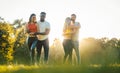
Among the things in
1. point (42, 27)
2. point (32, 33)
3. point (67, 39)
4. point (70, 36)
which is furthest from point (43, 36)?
point (70, 36)

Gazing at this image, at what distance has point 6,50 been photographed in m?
73.5

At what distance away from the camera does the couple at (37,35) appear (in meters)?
14.4

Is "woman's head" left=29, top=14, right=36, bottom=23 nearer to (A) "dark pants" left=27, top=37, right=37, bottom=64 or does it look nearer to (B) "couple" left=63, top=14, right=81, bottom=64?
(A) "dark pants" left=27, top=37, right=37, bottom=64

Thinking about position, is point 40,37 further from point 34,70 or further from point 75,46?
point 34,70

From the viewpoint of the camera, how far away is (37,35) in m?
14.5

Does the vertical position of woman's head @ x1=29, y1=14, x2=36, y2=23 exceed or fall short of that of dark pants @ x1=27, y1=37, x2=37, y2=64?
it exceeds it

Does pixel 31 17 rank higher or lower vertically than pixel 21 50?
higher

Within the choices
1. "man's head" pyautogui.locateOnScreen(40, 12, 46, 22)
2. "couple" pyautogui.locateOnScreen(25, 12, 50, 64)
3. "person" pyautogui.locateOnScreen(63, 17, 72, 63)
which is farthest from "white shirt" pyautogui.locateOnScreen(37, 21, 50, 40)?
"person" pyautogui.locateOnScreen(63, 17, 72, 63)

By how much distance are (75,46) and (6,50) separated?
60037 millimetres

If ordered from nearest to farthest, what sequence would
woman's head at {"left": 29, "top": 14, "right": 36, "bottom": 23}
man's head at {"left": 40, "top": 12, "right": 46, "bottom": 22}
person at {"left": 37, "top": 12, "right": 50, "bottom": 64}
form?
1. woman's head at {"left": 29, "top": 14, "right": 36, "bottom": 23}
2. person at {"left": 37, "top": 12, "right": 50, "bottom": 64}
3. man's head at {"left": 40, "top": 12, "right": 46, "bottom": 22}

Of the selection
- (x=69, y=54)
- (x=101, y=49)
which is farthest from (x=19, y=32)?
(x=69, y=54)

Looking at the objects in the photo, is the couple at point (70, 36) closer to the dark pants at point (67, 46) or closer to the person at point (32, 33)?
the dark pants at point (67, 46)

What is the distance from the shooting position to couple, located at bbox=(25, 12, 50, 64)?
14375 mm

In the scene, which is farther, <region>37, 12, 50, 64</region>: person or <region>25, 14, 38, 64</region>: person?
<region>37, 12, 50, 64</region>: person
